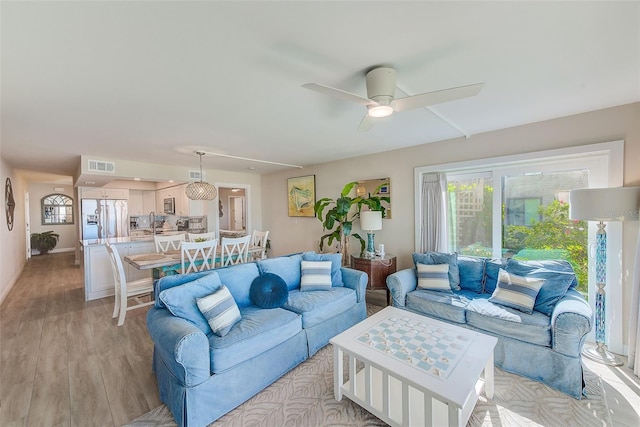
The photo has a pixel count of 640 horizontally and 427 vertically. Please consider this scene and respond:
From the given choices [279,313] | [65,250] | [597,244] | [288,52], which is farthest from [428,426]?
[65,250]

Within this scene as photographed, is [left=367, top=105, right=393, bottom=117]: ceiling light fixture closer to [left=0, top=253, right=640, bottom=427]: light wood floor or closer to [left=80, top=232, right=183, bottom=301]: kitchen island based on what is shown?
[left=0, top=253, right=640, bottom=427]: light wood floor

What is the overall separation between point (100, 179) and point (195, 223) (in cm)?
225

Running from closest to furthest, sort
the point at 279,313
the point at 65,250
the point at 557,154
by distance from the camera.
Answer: the point at 279,313 → the point at 557,154 → the point at 65,250

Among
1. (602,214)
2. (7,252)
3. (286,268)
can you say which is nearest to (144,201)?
(7,252)

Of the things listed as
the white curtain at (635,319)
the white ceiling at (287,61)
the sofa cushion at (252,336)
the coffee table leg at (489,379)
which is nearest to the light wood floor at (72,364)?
the sofa cushion at (252,336)

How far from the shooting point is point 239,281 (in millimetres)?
2627

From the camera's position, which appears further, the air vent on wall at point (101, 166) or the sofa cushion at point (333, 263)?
the air vent on wall at point (101, 166)

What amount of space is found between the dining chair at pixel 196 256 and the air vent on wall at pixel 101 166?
219cm

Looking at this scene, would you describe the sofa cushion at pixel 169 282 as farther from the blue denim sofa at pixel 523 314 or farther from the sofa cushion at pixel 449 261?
the sofa cushion at pixel 449 261

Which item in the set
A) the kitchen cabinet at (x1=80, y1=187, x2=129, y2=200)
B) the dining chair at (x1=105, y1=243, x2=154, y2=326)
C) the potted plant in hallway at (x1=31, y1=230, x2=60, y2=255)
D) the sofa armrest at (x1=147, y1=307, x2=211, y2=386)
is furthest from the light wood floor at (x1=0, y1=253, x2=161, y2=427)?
the potted plant in hallway at (x1=31, y1=230, x2=60, y2=255)

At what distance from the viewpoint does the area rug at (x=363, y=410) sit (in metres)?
1.80

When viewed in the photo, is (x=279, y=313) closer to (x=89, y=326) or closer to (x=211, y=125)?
(x=211, y=125)

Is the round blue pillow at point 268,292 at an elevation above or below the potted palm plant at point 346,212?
below

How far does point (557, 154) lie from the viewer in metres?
2.82
